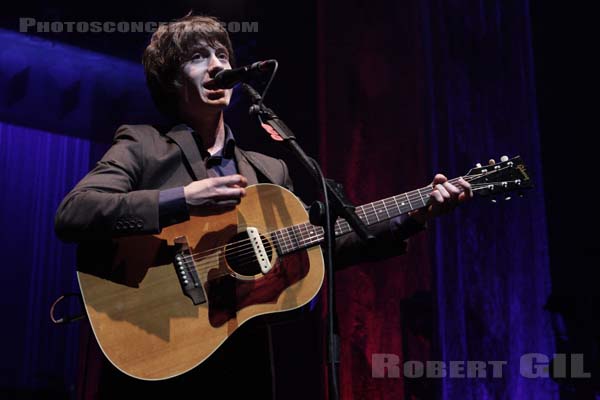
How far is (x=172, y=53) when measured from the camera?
2568 millimetres

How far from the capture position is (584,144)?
13.7 ft

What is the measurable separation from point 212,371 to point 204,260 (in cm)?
39

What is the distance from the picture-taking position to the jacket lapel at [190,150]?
2.29 m

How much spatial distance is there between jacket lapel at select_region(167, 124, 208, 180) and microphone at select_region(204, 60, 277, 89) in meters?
0.29

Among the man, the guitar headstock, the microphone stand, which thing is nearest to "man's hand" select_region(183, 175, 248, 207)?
the man

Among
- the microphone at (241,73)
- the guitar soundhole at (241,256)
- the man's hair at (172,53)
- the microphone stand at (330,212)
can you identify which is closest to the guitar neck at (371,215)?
the guitar soundhole at (241,256)

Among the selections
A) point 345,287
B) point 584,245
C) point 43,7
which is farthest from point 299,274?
point 43,7

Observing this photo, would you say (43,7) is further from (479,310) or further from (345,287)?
(479,310)

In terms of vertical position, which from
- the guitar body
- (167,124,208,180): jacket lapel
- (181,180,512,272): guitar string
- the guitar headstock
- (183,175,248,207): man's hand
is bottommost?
the guitar body

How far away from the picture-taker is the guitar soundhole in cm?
217

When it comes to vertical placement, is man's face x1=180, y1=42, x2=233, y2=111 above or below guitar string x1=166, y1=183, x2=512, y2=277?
above

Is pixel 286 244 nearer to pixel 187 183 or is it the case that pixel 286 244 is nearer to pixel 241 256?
pixel 241 256

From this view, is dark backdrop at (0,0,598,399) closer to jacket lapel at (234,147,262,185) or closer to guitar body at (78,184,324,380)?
jacket lapel at (234,147,262,185)

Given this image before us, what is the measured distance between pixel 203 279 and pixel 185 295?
3.3 inches
